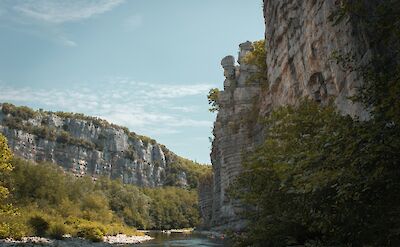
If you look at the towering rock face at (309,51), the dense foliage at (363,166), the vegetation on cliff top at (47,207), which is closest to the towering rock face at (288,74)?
the towering rock face at (309,51)

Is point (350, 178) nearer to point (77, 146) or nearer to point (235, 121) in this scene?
point (235, 121)

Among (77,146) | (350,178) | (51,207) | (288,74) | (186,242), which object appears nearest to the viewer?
(350,178)

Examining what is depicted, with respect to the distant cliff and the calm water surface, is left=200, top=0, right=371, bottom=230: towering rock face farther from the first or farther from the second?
the distant cliff

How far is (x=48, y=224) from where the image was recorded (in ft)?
147

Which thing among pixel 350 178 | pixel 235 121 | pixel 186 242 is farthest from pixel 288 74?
pixel 186 242

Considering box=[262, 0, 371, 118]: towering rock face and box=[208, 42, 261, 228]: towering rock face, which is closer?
box=[262, 0, 371, 118]: towering rock face

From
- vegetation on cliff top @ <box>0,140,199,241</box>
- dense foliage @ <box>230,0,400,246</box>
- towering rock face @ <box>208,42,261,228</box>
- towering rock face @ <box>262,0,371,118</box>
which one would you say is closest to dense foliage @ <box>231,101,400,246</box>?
dense foliage @ <box>230,0,400,246</box>

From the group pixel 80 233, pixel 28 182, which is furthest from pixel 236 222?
pixel 28 182

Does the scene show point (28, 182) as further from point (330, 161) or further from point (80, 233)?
point (330, 161)

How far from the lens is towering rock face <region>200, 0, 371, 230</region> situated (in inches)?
815

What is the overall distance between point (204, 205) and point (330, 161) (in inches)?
2895

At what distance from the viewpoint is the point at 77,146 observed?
580ft

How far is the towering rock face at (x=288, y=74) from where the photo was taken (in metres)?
20.7

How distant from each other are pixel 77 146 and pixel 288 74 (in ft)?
519
